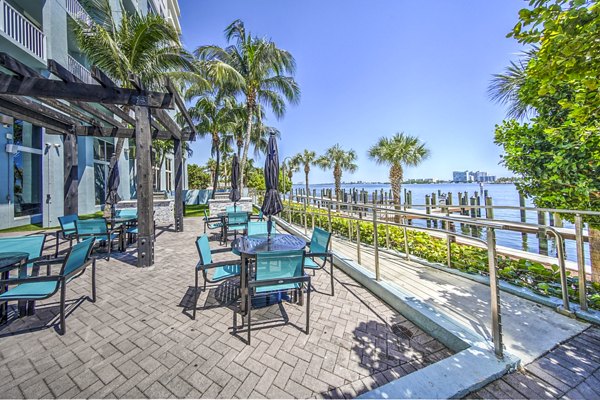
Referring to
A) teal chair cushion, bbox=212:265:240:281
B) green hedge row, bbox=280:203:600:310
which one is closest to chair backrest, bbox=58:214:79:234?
teal chair cushion, bbox=212:265:240:281

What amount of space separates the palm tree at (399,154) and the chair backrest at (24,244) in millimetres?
17449

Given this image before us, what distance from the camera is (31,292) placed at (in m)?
2.54

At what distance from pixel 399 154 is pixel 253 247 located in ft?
53.3

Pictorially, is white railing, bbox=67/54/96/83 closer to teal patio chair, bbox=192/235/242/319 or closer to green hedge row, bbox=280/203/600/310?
teal patio chair, bbox=192/235/242/319

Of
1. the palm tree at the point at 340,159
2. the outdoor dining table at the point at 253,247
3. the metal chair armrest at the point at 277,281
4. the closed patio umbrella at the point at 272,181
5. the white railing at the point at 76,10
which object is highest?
the white railing at the point at 76,10

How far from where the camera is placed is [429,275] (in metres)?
3.92

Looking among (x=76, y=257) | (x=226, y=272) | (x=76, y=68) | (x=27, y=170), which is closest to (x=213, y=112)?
(x=76, y=68)

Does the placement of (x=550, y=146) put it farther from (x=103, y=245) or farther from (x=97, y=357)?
(x=103, y=245)

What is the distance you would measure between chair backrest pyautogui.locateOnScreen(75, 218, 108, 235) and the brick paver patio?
6.36 feet

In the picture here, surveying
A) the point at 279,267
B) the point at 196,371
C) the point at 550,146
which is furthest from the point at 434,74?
the point at 196,371

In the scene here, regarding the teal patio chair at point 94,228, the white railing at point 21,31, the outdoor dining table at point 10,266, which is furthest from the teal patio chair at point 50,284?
the white railing at point 21,31

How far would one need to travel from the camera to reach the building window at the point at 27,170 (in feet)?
29.2

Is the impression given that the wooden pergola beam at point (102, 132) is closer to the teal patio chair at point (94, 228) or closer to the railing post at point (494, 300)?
the teal patio chair at point (94, 228)

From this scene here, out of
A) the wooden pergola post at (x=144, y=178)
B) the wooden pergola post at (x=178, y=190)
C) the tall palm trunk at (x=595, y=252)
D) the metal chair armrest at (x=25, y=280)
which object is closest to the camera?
the metal chair armrest at (x=25, y=280)
